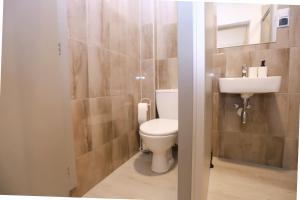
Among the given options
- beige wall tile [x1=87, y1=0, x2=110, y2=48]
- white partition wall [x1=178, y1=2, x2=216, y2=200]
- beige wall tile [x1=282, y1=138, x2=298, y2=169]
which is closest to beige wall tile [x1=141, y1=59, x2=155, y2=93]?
beige wall tile [x1=87, y1=0, x2=110, y2=48]

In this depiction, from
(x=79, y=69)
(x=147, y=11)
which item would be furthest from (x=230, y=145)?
(x=147, y=11)

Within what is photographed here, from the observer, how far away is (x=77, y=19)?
1.11 m

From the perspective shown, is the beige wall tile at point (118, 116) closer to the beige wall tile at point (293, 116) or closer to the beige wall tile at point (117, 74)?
the beige wall tile at point (117, 74)

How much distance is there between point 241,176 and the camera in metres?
1.44

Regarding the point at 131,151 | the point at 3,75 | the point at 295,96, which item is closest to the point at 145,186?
the point at 131,151

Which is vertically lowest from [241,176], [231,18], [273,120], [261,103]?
[241,176]

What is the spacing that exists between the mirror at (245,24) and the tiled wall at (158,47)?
498 mm

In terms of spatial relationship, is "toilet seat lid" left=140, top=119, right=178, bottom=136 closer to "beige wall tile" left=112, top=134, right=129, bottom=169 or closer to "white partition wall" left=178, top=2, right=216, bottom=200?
"beige wall tile" left=112, top=134, right=129, bottom=169

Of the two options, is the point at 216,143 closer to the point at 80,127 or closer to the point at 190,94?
the point at 190,94

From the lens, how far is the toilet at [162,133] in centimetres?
130

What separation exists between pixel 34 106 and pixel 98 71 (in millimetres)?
553

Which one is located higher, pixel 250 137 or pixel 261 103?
pixel 261 103

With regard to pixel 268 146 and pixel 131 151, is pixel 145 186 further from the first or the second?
pixel 268 146

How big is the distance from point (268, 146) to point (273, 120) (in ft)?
0.85
